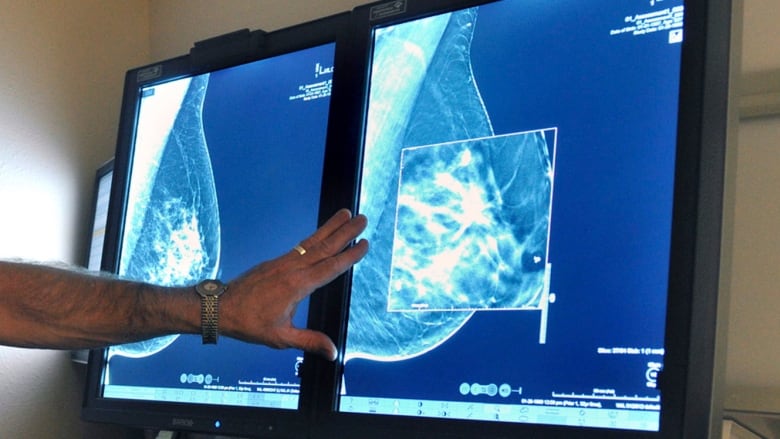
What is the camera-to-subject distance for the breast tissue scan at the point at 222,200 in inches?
43.6

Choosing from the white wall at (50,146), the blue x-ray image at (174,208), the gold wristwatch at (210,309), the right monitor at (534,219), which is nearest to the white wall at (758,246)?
the right monitor at (534,219)

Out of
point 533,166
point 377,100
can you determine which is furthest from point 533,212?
point 377,100

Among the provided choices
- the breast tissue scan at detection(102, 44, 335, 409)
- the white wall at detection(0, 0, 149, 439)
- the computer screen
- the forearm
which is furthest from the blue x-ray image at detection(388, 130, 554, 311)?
the white wall at detection(0, 0, 149, 439)

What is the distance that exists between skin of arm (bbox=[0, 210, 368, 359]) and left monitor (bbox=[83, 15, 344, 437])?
0.10 m

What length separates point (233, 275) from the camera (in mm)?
1163

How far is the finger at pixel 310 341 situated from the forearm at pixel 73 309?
149 mm

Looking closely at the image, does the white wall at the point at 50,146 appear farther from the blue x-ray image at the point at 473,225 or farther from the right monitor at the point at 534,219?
the blue x-ray image at the point at 473,225

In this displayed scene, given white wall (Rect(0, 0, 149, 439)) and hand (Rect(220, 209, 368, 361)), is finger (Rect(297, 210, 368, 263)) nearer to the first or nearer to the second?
hand (Rect(220, 209, 368, 361))

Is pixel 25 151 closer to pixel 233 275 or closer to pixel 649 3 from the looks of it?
pixel 233 275

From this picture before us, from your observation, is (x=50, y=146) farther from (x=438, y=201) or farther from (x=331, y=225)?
(x=438, y=201)

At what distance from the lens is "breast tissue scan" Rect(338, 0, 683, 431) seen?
786mm

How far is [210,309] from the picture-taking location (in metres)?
0.97

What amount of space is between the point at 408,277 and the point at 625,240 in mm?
257

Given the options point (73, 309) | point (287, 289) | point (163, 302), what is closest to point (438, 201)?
point (287, 289)
